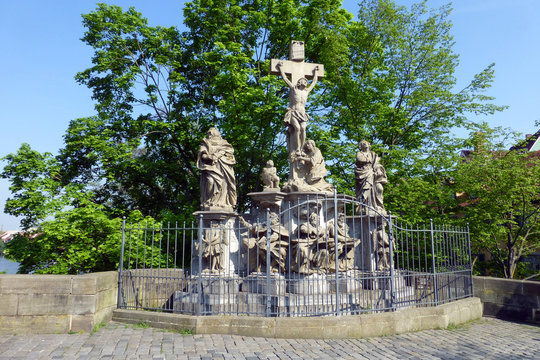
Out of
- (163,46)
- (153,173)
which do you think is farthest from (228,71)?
(153,173)

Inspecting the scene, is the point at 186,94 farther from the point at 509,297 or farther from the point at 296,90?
the point at 509,297

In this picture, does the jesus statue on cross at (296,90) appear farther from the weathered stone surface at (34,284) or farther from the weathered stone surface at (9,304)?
the weathered stone surface at (9,304)

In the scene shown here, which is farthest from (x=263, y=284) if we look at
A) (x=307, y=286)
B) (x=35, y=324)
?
(x=35, y=324)

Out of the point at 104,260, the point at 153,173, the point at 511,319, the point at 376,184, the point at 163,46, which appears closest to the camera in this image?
the point at 511,319

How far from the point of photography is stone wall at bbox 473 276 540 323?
8664 millimetres

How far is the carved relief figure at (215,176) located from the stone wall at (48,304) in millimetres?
3207

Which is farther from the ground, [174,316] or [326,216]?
[326,216]

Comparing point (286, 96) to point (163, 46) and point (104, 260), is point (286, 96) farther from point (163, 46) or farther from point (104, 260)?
point (104, 260)

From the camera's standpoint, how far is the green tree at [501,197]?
43.4 feet

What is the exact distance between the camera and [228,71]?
15.3m

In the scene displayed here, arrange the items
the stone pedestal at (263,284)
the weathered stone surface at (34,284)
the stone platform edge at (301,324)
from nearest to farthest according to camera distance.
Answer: the stone platform edge at (301,324)
the weathered stone surface at (34,284)
the stone pedestal at (263,284)

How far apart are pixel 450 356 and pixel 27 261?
13.7 metres

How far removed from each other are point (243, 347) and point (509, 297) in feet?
23.5

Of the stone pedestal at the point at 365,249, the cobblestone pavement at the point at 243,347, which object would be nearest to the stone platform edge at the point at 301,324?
the cobblestone pavement at the point at 243,347
